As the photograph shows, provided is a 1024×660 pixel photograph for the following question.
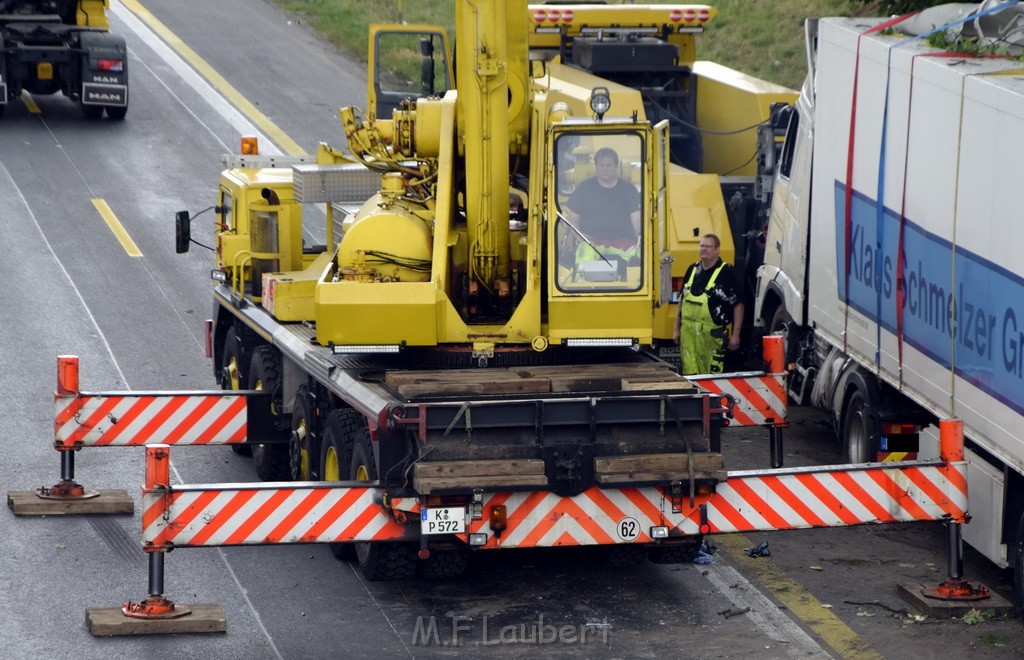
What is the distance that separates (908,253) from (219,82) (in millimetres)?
19186

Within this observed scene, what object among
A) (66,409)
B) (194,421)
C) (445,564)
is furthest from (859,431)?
(66,409)

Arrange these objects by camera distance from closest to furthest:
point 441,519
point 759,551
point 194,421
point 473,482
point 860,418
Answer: point 473,482 → point 441,519 → point 759,551 → point 194,421 → point 860,418

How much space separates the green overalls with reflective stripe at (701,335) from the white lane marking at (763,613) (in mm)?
3325

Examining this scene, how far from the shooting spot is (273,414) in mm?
13234

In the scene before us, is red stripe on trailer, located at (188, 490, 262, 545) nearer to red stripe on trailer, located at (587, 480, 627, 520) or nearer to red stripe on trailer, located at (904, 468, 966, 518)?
red stripe on trailer, located at (587, 480, 627, 520)

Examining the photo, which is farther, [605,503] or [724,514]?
[724,514]

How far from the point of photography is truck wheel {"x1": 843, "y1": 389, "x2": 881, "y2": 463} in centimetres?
1253

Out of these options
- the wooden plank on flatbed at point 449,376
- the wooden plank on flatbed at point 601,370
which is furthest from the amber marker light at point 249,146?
the wooden plank on flatbed at point 601,370

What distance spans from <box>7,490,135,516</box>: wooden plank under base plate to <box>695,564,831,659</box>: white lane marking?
4.30 metres

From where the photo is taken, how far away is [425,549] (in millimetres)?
9672

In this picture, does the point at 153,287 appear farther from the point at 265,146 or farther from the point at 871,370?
the point at 871,370

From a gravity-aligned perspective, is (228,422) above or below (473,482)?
below

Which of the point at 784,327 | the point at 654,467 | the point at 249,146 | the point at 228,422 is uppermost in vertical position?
the point at 249,146

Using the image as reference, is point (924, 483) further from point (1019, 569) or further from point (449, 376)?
point (449, 376)
